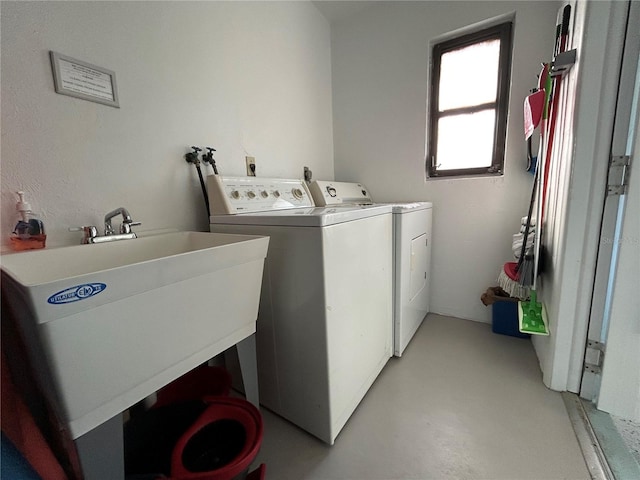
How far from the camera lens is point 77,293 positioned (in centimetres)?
52

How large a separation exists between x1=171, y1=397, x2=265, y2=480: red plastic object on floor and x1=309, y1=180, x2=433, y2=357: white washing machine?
990mm

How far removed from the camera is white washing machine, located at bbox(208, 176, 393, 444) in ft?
3.33

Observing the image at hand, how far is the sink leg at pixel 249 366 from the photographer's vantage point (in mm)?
1005

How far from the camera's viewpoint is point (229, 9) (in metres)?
1.46

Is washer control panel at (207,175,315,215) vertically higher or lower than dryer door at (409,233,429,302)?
higher

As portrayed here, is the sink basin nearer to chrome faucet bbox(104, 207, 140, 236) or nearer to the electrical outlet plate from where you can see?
chrome faucet bbox(104, 207, 140, 236)

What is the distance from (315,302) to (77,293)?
685 millimetres

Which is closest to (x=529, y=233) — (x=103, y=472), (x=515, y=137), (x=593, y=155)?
(x=593, y=155)

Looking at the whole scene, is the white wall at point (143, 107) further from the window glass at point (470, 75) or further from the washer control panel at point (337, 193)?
the window glass at point (470, 75)

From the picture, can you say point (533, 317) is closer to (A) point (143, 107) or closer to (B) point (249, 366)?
(B) point (249, 366)

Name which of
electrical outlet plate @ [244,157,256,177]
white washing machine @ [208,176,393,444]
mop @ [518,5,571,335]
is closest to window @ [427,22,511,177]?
mop @ [518,5,571,335]

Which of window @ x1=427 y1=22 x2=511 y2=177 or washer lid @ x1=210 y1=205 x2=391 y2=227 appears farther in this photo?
window @ x1=427 y1=22 x2=511 y2=177

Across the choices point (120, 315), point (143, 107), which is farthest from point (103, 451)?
point (143, 107)

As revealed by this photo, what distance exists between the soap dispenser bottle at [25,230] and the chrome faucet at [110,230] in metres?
0.09
